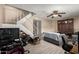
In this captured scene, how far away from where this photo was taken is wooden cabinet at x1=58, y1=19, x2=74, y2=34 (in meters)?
1.97

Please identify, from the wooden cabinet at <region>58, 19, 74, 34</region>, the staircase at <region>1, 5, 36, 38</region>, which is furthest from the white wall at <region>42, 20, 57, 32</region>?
the staircase at <region>1, 5, 36, 38</region>

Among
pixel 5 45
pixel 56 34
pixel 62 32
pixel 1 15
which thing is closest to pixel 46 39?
pixel 56 34

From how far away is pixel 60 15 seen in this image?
1.98 metres

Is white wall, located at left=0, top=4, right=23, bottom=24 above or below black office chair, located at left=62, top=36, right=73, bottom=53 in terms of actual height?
above

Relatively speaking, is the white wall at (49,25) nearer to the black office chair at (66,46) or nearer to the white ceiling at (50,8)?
the white ceiling at (50,8)

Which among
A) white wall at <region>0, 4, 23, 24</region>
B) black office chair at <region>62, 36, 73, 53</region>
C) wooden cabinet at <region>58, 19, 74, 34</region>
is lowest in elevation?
black office chair at <region>62, 36, 73, 53</region>

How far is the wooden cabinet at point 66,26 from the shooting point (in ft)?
6.46

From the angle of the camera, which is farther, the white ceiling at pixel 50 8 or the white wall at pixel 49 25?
the white wall at pixel 49 25

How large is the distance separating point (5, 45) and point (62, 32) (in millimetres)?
1148

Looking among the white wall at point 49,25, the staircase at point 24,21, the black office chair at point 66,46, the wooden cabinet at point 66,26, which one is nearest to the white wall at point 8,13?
the staircase at point 24,21

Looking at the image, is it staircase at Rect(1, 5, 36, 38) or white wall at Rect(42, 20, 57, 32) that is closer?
staircase at Rect(1, 5, 36, 38)

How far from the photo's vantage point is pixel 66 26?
6.61 ft

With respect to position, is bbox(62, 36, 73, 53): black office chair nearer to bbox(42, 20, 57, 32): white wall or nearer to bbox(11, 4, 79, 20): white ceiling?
bbox(42, 20, 57, 32): white wall

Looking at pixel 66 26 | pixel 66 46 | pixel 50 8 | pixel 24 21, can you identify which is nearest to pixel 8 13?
pixel 24 21
